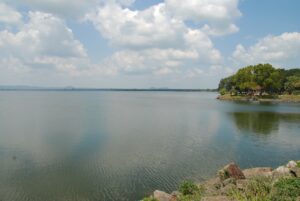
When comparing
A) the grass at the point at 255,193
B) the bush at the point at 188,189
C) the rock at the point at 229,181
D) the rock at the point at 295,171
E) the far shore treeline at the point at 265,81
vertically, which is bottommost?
the bush at the point at 188,189

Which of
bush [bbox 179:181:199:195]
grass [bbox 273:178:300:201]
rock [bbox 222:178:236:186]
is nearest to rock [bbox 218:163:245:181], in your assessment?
rock [bbox 222:178:236:186]

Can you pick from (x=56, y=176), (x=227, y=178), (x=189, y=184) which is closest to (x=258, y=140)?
(x=227, y=178)

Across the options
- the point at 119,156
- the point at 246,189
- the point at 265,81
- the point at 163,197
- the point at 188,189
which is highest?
the point at 265,81

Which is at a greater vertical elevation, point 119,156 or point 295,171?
point 295,171

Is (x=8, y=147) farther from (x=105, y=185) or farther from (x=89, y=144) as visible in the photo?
(x=105, y=185)

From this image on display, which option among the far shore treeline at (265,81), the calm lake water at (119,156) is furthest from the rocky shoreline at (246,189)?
the far shore treeline at (265,81)

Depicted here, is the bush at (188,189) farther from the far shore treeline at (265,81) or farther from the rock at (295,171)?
the far shore treeline at (265,81)

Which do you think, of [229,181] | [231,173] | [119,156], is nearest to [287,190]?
[229,181]

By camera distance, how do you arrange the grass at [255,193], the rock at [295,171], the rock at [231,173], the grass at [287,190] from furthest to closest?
the rock at [231,173] → the rock at [295,171] → the grass at [255,193] → the grass at [287,190]

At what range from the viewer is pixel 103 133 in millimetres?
40812

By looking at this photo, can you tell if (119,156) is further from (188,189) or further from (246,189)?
(246,189)

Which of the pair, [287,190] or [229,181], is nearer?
[287,190]

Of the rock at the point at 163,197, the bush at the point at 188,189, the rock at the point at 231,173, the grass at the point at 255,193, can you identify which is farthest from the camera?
the rock at the point at 231,173

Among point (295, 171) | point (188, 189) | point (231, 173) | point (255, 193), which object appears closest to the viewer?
point (255, 193)
